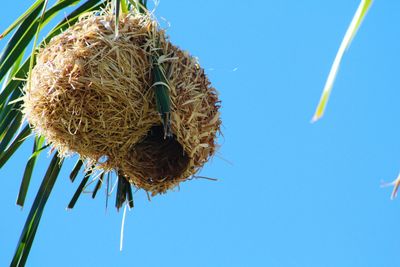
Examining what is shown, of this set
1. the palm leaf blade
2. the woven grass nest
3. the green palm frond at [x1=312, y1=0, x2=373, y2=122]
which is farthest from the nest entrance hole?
the green palm frond at [x1=312, y1=0, x2=373, y2=122]

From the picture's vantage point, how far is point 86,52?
1.43 metres

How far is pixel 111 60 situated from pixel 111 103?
9 centimetres

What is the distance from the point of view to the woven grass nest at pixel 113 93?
141cm

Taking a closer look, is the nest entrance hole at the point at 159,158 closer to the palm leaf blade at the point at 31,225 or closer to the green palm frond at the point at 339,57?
the palm leaf blade at the point at 31,225

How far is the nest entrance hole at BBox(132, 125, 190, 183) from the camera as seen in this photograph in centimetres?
162

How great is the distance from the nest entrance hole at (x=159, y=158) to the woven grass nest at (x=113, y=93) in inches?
1.5

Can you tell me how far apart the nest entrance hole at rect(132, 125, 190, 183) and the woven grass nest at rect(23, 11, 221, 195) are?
0.04 meters

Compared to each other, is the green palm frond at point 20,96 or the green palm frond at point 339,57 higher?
the green palm frond at point 20,96

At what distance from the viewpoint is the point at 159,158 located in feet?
5.42

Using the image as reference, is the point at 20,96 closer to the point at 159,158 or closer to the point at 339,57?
the point at 159,158

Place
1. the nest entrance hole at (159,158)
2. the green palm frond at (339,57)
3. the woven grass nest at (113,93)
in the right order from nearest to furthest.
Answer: the green palm frond at (339,57) → the woven grass nest at (113,93) → the nest entrance hole at (159,158)

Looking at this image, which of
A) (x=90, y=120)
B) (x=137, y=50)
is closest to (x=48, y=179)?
(x=90, y=120)

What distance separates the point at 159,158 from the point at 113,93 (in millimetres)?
297

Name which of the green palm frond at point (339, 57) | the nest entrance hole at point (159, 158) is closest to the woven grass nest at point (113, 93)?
the nest entrance hole at point (159, 158)
